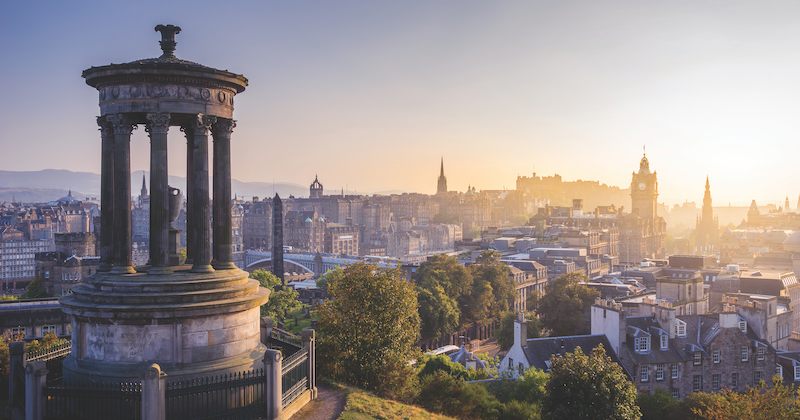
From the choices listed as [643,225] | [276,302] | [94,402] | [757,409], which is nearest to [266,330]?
[94,402]

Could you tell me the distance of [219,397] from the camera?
48.0 ft

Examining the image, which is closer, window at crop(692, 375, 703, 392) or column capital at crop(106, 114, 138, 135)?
column capital at crop(106, 114, 138, 135)

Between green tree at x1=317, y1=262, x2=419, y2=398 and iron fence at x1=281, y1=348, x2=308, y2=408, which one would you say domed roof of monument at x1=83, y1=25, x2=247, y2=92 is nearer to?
iron fence at x1=281, y1=348, x2=308, y2=408

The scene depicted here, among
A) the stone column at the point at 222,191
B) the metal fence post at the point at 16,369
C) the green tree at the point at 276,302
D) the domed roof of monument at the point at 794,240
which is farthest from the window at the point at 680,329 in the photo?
the domed roof of monument at the point at 794,240

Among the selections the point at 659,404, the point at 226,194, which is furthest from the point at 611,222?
the point at 226,194

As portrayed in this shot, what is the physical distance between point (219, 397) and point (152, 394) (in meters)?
1.81

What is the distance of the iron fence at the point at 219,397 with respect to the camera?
1386 centimetres

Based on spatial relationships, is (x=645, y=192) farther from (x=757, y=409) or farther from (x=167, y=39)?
(x=167, y=39)

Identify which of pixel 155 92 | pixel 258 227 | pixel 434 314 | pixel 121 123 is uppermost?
pixel 155 92

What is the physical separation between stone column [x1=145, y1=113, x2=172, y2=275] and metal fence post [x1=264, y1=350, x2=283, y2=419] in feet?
12.4

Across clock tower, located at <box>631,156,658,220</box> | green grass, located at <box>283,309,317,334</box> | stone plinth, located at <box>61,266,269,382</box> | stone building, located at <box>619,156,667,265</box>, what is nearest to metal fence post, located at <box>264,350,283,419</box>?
stone plinth, located at <box>61,266,269,382</box>

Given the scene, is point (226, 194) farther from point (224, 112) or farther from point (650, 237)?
point (650, 237)

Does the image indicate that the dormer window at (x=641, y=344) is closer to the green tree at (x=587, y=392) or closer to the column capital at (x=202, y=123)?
the green tree at (x=587, y=392)

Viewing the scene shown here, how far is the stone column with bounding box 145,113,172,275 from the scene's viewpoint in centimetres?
1599
